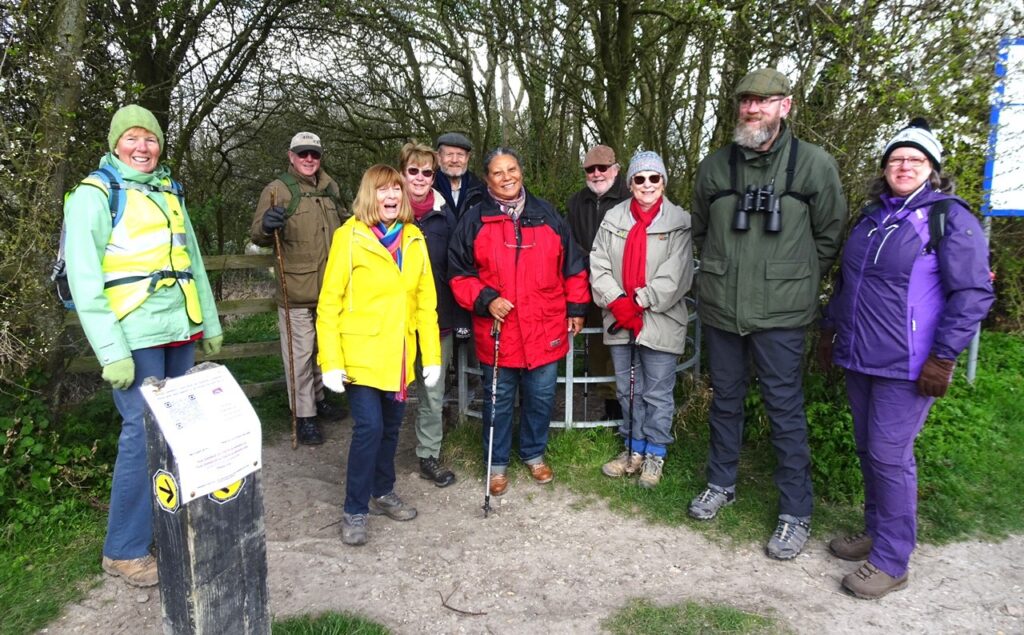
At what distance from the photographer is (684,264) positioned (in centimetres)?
412

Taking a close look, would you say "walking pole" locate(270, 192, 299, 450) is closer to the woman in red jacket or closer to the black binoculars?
the woman in red jacket

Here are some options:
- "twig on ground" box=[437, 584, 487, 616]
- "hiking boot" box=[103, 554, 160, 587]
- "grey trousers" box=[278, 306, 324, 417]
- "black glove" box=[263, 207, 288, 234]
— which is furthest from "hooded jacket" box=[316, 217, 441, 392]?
"grey trousers" box=[278, 306, 324, 417]

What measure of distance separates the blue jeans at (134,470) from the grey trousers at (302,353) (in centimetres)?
167

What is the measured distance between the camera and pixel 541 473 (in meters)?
4.44

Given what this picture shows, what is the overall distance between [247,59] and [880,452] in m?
7.46

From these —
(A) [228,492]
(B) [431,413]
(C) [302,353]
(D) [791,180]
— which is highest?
(D) [791,180]

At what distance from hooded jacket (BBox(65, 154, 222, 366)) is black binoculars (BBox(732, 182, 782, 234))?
2813 millimetres

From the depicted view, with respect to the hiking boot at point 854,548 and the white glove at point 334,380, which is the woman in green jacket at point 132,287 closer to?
the white glove at point 334,380

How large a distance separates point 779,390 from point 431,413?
2125 millimetres

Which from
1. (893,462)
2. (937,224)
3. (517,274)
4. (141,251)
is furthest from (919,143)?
(141,251)

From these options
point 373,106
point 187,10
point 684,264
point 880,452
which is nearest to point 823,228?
point 684,264

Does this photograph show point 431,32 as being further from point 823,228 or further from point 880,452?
point 880,452

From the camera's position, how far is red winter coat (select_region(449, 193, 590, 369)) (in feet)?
13.3

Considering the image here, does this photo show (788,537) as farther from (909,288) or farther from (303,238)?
(303,238)
